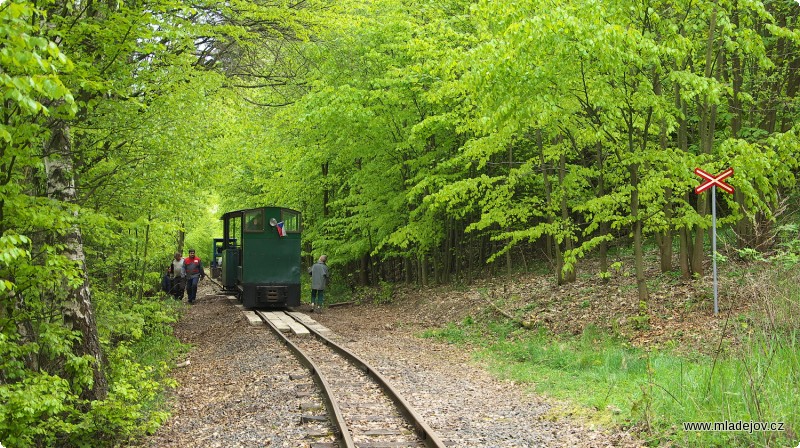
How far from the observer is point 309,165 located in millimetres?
23219

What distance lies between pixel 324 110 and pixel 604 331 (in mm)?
9864

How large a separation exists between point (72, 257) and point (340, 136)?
43.1 ft

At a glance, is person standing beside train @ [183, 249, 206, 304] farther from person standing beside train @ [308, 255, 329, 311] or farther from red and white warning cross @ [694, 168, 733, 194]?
red and white warning cross @ [694, 168, 733, 194]

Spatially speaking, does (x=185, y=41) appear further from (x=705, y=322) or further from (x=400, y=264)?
(x=400, y=264)

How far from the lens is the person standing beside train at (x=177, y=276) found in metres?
24.1

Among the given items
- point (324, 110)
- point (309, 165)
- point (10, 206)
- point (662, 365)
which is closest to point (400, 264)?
point (309, 165)

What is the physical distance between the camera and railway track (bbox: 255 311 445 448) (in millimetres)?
7051

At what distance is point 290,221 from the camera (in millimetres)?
22688

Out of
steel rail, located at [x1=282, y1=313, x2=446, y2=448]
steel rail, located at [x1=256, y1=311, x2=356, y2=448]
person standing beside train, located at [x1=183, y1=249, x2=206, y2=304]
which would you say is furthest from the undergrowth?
person standing beside train, located at [x1=183, y1=249, x2=206, y2=304]

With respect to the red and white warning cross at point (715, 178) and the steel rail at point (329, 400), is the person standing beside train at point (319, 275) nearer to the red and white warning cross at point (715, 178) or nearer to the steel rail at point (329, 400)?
the steel rail at point (329, 400)

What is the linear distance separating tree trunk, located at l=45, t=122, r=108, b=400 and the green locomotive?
1396 centimetres

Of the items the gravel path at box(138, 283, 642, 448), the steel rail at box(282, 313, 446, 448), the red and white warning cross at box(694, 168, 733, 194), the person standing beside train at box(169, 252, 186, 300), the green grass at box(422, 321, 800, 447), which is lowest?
the gravel path at box(138, 283, 642, 448)

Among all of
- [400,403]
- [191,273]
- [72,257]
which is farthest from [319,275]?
[72,257]

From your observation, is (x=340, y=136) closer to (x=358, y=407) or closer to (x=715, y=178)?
(x=715, y=178)
